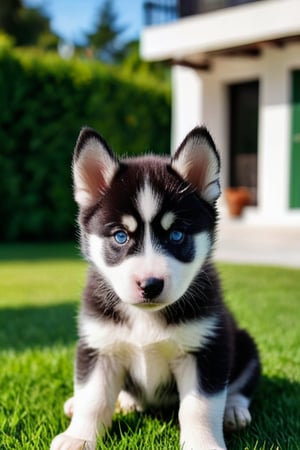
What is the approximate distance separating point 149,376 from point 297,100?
10712 millimetres

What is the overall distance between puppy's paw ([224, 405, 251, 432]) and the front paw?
601mm

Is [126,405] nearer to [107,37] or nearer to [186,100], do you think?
[186,100]

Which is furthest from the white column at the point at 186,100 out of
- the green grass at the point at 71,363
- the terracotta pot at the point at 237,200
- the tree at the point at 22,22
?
the tree at the point at 22,22

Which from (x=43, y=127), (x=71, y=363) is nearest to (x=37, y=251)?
(x=43, y=127)

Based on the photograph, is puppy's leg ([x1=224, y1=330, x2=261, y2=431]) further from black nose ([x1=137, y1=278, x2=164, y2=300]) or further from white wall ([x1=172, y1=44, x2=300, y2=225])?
white wall ([x1=172, y1=44, x2=300, y2=225])

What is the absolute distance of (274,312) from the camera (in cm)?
551

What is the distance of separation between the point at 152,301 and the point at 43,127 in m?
12.0

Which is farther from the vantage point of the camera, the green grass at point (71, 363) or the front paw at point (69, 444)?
the green grass at point (71, 363)

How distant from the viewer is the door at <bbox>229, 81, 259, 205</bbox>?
13.4m

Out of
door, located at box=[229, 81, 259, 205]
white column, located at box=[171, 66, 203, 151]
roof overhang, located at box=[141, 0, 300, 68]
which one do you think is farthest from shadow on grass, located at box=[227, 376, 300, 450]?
white column, located at box=[171, 66, 203, 151]

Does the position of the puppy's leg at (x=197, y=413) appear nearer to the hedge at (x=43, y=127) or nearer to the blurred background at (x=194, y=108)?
the blurred background at (x=194, y=108)

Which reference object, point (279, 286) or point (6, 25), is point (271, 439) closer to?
point (279, 286)

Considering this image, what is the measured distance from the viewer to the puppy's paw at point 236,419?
2523mm

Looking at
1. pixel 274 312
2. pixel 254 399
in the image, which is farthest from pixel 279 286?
pixel 254 399
